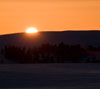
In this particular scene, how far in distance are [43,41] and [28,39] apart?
3.48 meters

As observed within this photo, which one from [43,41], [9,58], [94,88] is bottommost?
[94,88]

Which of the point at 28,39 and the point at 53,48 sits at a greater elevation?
the point at 28,39

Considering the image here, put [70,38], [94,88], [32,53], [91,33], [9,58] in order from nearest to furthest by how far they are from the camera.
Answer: [94,88] → [9,58] → [32,53] → [70,38] → [91,33]

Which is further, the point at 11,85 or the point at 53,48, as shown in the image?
the point at 53,48

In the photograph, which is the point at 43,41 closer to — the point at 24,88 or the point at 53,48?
the point at 53,48

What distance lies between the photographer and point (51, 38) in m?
102

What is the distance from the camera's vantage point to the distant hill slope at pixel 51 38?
98512 mm

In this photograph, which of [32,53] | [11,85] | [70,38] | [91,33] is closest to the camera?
[11,85]

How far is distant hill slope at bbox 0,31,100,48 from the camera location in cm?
9851

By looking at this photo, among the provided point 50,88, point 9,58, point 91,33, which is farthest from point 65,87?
point 91,33

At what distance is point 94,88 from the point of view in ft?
55.4

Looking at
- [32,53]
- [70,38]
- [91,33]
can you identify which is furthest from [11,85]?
[91,33]

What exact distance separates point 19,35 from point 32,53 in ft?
116

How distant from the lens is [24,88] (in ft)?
56.2
